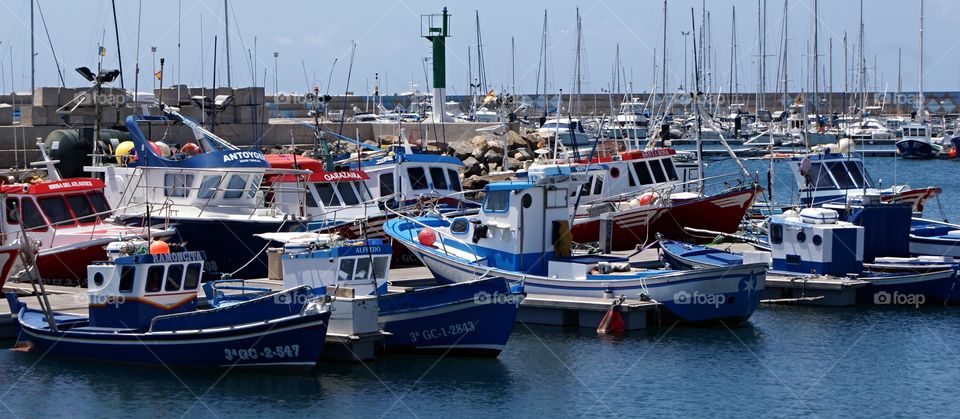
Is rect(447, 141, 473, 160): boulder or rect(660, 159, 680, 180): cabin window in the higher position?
rect(447, 141, 473, 160): boulder

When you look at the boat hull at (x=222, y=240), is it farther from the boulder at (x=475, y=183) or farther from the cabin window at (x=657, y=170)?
the boulder at (x=475, y=183)

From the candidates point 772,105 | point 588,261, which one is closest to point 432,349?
point 588,261

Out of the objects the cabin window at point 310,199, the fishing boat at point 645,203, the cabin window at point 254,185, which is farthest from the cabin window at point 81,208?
the fishing boat at point 645,203

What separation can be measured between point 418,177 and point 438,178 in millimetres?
614

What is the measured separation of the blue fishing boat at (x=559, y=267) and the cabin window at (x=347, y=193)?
5.65 meters

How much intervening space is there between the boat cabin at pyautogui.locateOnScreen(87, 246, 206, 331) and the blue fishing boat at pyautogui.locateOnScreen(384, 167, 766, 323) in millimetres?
5668

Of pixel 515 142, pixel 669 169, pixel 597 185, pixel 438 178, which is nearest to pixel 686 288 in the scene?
pixel 438 178

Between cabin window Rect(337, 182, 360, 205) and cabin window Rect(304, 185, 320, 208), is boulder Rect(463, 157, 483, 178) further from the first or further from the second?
cabin window Rect(304, 185, 320, 208)

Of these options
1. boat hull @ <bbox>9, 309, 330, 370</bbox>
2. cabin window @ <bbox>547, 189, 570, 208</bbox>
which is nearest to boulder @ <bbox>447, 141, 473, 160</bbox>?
cabin window @ <bbox>547, 189, 570, 208</bbox>

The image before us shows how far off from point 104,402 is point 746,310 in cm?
1101

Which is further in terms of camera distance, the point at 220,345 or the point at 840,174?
the point at 840,174

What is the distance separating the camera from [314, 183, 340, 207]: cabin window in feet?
97.6

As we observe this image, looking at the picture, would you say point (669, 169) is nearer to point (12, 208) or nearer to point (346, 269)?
point (346, 269)

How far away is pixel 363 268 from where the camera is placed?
840 inches
